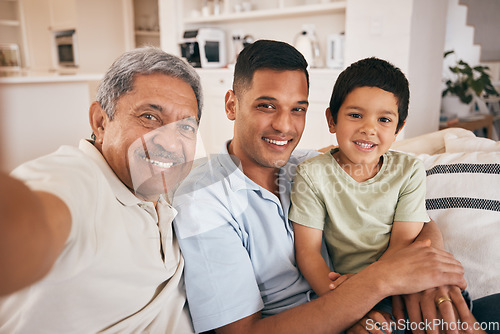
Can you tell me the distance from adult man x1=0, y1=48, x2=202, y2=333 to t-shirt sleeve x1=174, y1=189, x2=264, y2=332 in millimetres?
44

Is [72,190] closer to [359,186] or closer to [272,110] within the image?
[272,110]

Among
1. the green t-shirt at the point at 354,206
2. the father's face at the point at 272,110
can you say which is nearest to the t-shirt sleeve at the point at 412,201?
the green t-shirt at the point at 354,206

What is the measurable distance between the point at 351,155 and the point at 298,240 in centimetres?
19

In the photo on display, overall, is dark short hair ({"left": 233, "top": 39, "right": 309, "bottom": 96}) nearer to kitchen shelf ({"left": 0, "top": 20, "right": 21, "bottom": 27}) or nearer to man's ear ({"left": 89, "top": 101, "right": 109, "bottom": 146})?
man's ear ({"left": 89, "top": 101, "right": 109, "bottom": 146})

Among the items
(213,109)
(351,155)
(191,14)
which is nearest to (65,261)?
(213,109)

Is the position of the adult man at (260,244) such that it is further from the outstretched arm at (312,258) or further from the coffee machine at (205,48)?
the coffee machine at (205,48)

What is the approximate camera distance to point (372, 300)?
0.59 meters

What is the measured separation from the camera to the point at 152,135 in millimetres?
408

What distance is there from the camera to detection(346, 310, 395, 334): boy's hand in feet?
1.90

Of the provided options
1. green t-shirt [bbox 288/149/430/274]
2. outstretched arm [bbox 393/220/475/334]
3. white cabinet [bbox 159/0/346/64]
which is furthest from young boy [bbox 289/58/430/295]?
white cabinet [bbox 159/0/346/64]

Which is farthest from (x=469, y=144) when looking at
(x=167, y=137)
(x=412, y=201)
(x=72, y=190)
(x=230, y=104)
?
(x=72, y=190)

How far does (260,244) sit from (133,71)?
1.29 feet

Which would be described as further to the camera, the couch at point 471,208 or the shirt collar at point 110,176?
the couch at point 471,208

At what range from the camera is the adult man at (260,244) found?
0.59m
